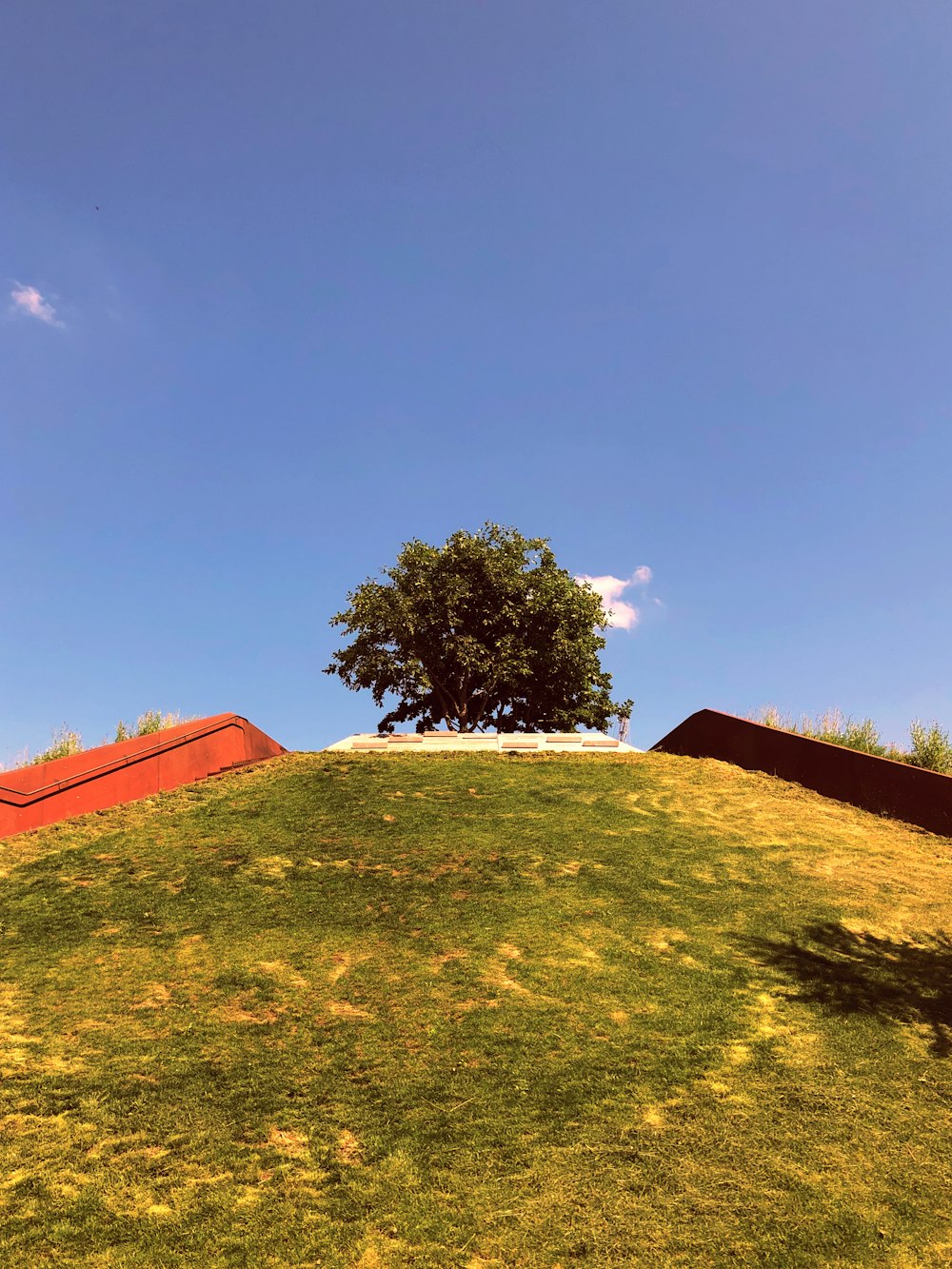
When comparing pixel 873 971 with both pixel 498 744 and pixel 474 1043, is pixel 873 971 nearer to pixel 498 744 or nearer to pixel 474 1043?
pixel 474 1043

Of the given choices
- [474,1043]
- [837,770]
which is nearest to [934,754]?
[837,770]

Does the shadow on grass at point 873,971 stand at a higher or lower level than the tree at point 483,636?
lower

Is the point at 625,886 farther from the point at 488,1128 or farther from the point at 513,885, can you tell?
the point at 488,1128

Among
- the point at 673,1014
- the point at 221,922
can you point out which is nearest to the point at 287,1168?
the point at 673,1014

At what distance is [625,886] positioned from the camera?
1118 cm

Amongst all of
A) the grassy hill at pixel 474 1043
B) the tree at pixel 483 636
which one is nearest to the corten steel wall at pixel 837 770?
the grassy hill at pixel 474 1043

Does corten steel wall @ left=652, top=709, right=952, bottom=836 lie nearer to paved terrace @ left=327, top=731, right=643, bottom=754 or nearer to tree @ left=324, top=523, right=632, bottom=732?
paved terrace @ left=327, top=731, right=643, bottom=754

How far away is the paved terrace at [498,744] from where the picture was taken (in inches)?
782

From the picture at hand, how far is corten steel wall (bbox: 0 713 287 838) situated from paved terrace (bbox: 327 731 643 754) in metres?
3.42

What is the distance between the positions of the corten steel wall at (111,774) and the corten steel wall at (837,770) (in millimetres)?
12867

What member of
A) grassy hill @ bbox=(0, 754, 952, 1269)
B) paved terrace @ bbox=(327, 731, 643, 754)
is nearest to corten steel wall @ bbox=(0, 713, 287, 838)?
grassy hill @ bbox=(0, 754, 952, 1269)

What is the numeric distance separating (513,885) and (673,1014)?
11.8 ft

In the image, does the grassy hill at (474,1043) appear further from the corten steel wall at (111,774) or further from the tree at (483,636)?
the tree at (483,636)

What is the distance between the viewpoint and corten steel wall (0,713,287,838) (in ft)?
45.6
